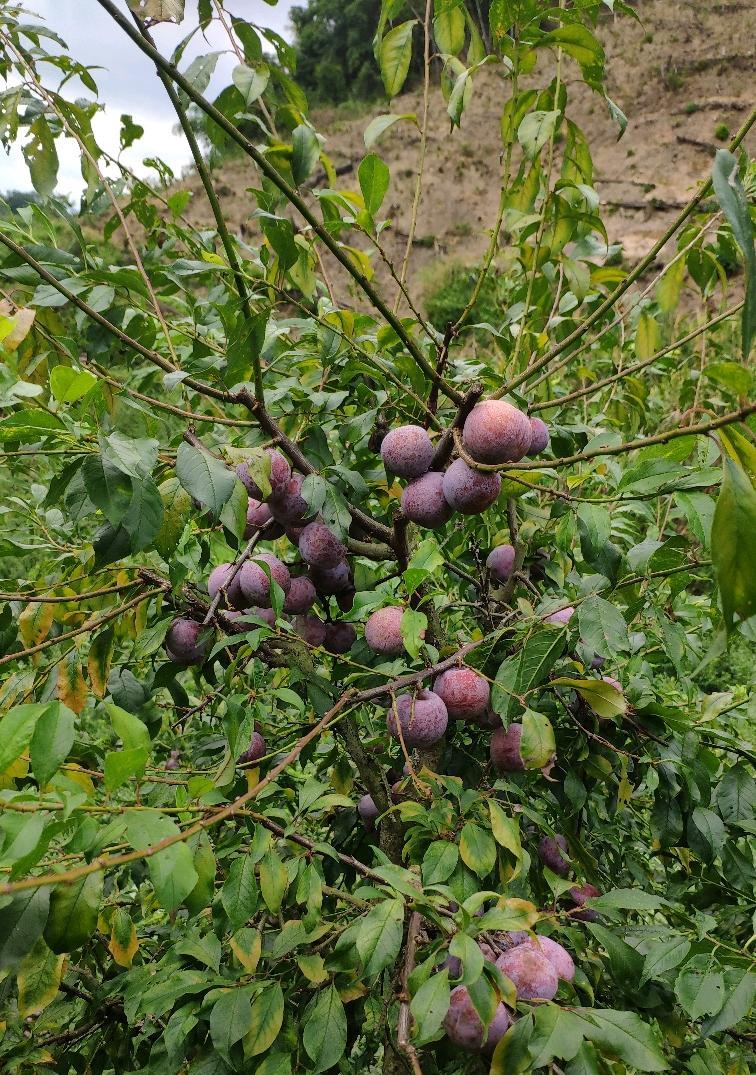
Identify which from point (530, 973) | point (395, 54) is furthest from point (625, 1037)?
point (395, 54)

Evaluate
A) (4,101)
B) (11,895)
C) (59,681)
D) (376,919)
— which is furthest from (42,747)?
(4,101)

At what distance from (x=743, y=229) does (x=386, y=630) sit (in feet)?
1.84

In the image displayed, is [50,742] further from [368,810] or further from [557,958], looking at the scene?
[368,810]

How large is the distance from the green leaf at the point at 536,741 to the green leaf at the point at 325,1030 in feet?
0.88

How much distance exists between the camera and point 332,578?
859 millimetres

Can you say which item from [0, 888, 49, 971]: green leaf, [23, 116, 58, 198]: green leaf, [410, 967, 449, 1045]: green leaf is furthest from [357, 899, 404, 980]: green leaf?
[23, 116, 58, 198]: green leaf

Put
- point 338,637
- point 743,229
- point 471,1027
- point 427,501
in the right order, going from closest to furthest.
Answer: point 743,229 < point 471,1027 < point 427,501 < point 338,637

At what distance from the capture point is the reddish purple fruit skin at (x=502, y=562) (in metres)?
0.99

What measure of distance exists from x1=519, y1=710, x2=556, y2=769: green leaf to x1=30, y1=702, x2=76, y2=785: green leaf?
0.42 metres

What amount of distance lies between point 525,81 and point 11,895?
47.1 ft

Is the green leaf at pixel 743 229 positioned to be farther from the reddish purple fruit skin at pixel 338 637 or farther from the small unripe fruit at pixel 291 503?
the reddish purple fruit skin at pixel 338 637

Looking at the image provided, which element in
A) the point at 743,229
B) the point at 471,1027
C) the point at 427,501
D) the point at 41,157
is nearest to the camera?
the point at 743,229

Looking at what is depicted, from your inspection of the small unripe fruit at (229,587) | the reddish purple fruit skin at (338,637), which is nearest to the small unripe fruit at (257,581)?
the small unripe fruit at (229,587)

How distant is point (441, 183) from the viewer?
12984mm
